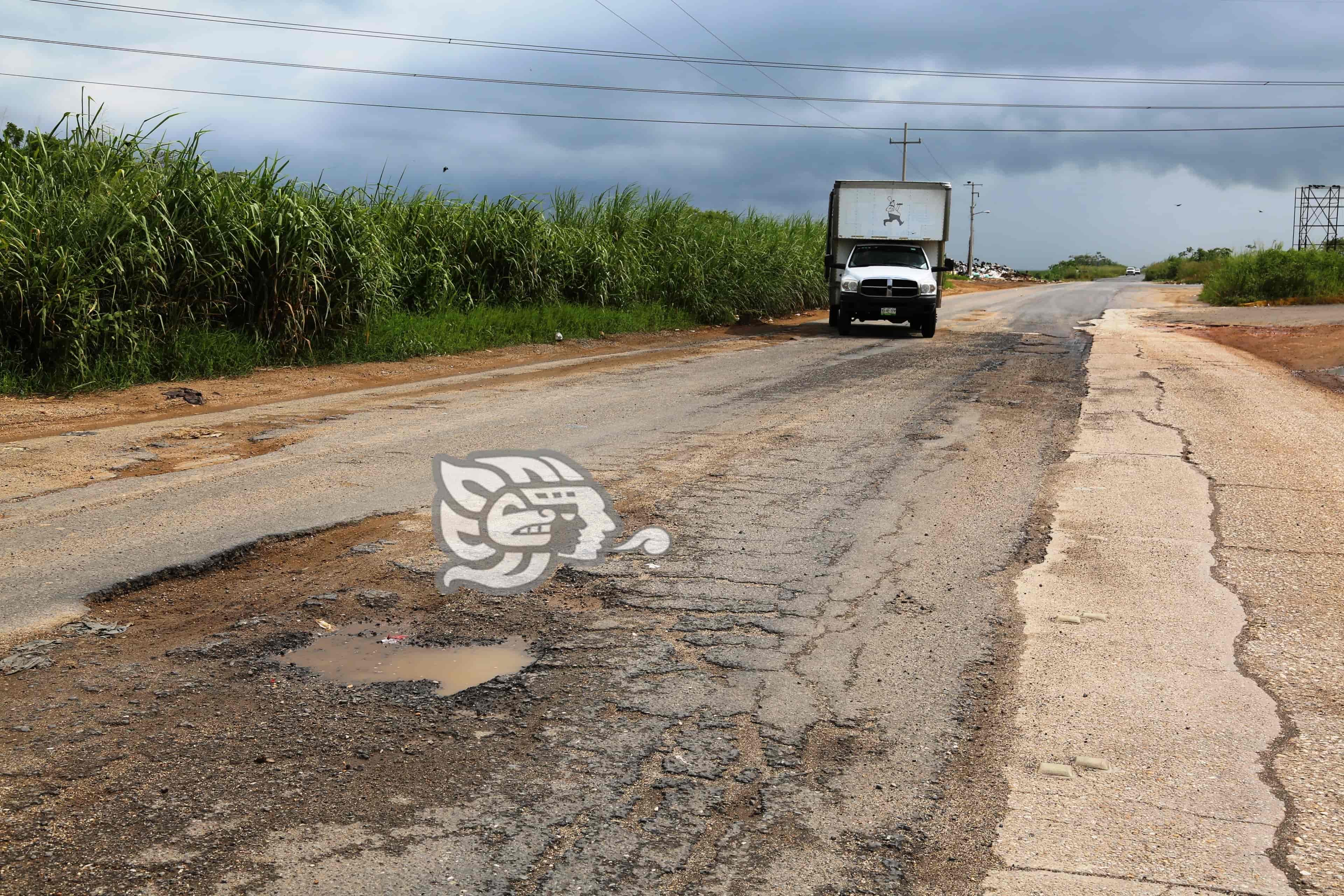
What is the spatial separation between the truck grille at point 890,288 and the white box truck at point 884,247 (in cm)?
1

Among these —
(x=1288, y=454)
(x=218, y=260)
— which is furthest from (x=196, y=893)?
(x=218, y=260)

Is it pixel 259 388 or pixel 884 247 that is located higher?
pixel 884 247

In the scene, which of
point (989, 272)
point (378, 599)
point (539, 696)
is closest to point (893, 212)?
point (378, 599)

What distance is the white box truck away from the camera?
782 inches

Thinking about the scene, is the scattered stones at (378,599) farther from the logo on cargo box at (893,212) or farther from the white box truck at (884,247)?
the logo on cargo box at (893,212)

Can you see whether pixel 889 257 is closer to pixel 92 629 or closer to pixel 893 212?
pixel 893 212

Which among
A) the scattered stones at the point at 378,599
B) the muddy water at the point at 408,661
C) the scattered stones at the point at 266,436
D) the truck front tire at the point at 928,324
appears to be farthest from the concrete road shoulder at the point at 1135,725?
the truck front tire at the point at 928,324

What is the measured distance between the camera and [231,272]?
38.9 feet

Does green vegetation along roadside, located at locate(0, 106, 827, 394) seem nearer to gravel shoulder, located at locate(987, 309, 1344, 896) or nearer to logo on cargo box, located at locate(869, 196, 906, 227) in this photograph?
logo on cargo box, located at locate(869, 196, 906, 227)

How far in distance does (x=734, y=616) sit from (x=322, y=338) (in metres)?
10.2

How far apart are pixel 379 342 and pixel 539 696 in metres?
11.2

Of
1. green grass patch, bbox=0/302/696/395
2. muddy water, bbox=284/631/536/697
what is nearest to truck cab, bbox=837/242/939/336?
green grass patch, bbox=0/302/696/395

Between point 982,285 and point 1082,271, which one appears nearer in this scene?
Result: point 982,285

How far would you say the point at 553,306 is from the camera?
59.7ft
